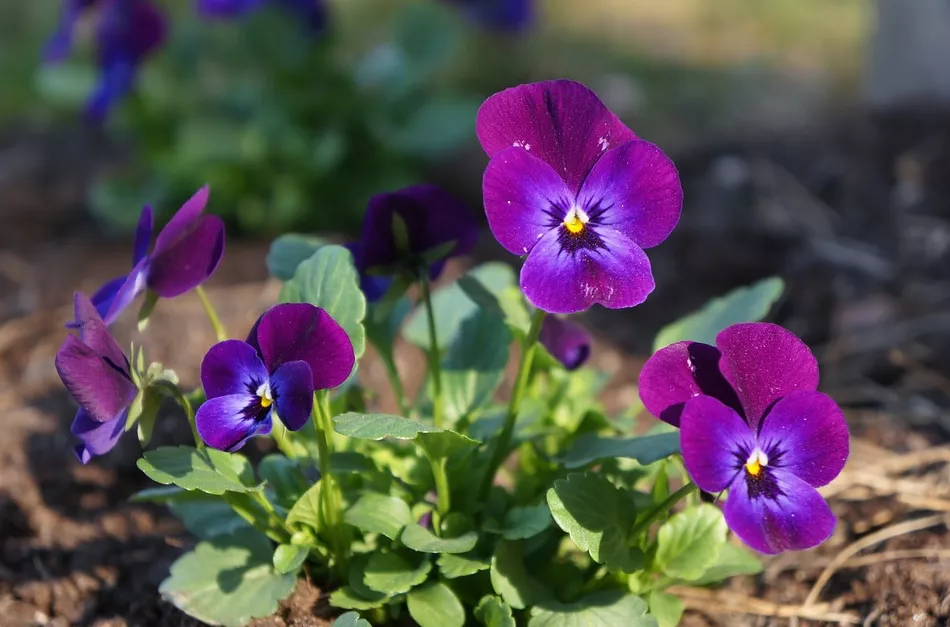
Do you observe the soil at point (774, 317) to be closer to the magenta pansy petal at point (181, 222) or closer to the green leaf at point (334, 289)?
the green leaf at point (334, 289)

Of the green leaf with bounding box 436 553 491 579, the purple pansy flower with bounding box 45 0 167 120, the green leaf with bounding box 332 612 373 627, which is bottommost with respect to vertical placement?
the green leaf with bounding box 332 612 373 627

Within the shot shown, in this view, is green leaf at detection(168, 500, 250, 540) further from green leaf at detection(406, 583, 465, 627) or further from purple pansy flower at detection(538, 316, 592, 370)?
purple pansy flower at detection(538, 316, 592, 370)

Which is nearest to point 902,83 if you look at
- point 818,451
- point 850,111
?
Result: point 850,111

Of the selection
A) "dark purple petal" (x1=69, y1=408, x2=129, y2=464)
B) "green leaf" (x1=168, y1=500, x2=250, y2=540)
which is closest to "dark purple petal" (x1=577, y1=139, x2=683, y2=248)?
"dark purple petal" (x1=69, y1=408, x2=129, y2=464)

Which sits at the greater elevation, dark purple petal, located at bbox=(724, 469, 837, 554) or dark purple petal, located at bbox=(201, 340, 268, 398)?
dark purple petal, located at bbox=(724, 469, 837, 554)

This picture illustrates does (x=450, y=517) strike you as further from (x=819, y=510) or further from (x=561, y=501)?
(x=819, y=510)

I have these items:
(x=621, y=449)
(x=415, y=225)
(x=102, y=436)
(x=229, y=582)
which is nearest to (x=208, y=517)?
(x=229, y=582)

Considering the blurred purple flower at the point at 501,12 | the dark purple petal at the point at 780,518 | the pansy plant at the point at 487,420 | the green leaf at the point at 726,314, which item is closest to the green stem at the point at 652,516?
the pansy plant at the point at 487,420
